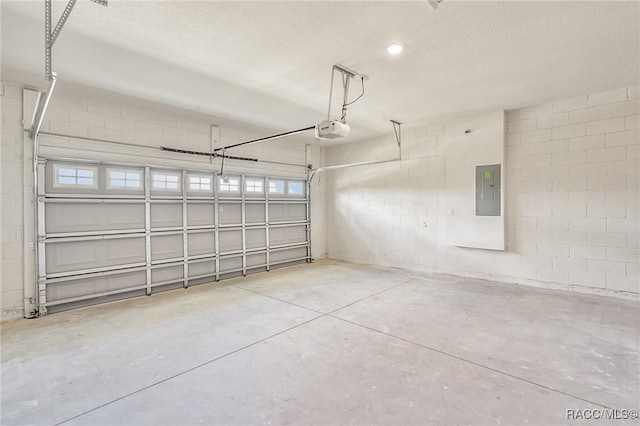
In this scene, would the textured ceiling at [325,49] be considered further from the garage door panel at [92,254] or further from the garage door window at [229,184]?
the garage door panel at [92,254]

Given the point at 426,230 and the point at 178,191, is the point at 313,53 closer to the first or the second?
the point at 178,191

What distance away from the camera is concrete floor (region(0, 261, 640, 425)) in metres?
1.90

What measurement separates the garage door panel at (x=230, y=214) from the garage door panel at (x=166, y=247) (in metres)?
0.83

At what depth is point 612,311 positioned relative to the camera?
11.8 ft

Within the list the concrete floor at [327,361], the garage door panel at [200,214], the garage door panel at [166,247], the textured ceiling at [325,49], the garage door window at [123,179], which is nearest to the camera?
the concrete floor at [327,361]

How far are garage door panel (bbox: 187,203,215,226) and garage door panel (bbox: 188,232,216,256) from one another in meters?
0.20

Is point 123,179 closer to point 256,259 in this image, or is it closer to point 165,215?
point 165,215

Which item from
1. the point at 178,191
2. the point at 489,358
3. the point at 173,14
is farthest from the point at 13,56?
the point at 489,358

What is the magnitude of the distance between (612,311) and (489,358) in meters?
2.35

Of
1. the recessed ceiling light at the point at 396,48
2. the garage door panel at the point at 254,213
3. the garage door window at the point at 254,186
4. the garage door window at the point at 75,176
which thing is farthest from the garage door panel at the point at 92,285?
the recessed ceiling light at the point at 396,48

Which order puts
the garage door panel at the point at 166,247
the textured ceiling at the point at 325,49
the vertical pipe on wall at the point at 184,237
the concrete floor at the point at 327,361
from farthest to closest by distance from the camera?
the vertical pipe on wall at the point at 184,237, the garage door panel at the point at 166,247, the textured ceiling at the point at 325,49, the concrete floor at the point at 327,361

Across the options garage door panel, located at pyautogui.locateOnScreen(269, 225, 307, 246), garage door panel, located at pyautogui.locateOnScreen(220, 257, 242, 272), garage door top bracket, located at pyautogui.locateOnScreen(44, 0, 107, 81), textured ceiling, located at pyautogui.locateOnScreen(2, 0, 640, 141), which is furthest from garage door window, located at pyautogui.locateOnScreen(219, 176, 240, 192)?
garage door top bracket, located at pyautogui.locateOnScreen(44, 0, 107, 81)

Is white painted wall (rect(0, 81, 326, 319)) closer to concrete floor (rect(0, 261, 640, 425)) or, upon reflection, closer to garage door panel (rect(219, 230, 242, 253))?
concrete floor (rect(0, 261, 640, 425))

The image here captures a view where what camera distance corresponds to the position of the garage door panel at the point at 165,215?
15.5 ft
